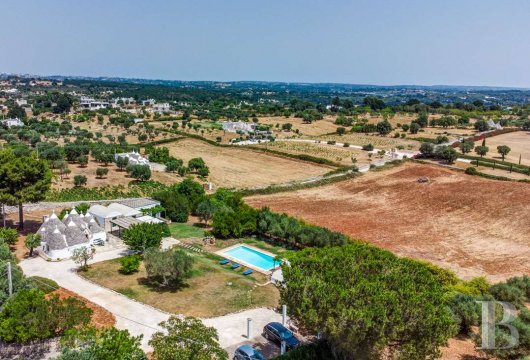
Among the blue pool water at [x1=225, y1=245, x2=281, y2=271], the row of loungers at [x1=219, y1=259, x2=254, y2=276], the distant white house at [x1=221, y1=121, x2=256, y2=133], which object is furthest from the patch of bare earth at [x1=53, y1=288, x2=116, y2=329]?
the distant white house at [x1=221, y1=121, x2=256, y2=133]

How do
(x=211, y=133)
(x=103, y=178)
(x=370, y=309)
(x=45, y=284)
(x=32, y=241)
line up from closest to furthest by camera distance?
(x=370, y=309) → (x=45, y=284) → (x=32, y=241) → (x=103, y=178) → (x=211, y=133)

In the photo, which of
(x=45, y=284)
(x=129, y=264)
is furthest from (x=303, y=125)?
(x=45, y=284)

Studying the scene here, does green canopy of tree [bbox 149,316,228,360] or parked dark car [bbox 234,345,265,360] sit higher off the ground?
green canopy of tree [bbox 149,316,228,360]

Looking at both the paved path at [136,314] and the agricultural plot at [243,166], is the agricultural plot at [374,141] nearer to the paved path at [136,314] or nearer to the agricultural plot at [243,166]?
the agricultural plot at [243,166]

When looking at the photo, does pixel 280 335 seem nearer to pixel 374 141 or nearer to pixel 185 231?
pixel 185 231

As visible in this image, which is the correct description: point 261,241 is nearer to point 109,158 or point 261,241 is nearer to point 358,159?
point 109,158

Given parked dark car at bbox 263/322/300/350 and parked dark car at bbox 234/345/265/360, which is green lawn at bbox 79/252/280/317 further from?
parked dark car at bbox 234/345/265/360

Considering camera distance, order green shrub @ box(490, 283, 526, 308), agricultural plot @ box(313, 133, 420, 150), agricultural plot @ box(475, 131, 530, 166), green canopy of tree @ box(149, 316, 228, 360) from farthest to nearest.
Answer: agricultural plot @ box(313, 133, 420, 150) < agricultural plot @ box(475, 131, 530, 166) < green shrub @ box(490, 283, 526, 308) < green canopy of tree @ box(149, 316, 228, 360)

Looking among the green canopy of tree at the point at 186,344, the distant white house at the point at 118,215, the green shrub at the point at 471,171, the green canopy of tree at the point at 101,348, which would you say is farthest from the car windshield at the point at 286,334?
the green shrub at the point at 471,171
